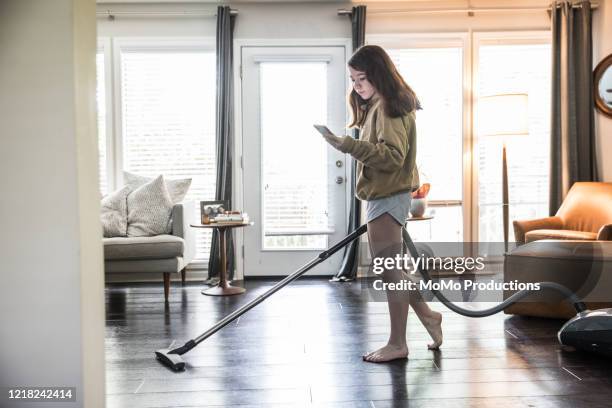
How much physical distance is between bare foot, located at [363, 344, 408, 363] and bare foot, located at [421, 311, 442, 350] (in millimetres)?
186

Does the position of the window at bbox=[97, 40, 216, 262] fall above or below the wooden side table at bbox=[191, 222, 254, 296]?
above

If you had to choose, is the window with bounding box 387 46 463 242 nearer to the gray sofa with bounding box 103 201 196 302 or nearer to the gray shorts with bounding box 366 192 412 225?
the gray sofa with bounding box 103 201 196 302

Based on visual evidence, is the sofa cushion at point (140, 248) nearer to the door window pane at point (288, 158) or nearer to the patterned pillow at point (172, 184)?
the patterned pillow at point (172, 184)

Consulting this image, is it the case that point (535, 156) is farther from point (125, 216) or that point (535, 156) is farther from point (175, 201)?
point (125, 216)

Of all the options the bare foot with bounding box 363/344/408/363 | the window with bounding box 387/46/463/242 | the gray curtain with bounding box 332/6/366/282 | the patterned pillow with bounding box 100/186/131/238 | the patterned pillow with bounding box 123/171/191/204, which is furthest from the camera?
the window with bounding box 387/46/463/242

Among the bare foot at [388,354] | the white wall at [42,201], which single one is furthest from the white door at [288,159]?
the white wall at [42,201]

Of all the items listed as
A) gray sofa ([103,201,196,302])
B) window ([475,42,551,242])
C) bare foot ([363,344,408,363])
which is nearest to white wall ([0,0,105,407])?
bare foot ([363,344,408,363])

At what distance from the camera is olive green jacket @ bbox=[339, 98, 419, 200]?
248 centimetres

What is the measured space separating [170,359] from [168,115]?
308 centimetres

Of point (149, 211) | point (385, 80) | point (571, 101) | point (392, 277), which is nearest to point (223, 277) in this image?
point (149, 211)

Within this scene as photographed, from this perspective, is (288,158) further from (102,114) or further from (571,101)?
(571,101)

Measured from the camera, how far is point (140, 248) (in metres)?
4.29

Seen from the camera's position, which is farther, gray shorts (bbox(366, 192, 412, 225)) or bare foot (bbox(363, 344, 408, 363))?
bare foot (bbox(363, 344, 408, 363))

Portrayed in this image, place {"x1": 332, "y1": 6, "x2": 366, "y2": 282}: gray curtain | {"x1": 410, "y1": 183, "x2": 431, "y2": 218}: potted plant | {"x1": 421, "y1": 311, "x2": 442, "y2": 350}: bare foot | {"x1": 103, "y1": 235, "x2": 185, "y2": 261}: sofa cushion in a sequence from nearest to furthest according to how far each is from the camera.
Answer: {"x1": 421, "y1": 311, "x2": 442, "y2": 350}: bare foot, {"x1": 103, "y1": 235, "x2": 185, "y2": 261}: sofa cushion, {"x1": 410, "y1": 183, "x2": 431, "y2": 218}: potted plant, {"x1": 332, "y1": 6, "x2": 366, "y2": 282}: gray curtain
